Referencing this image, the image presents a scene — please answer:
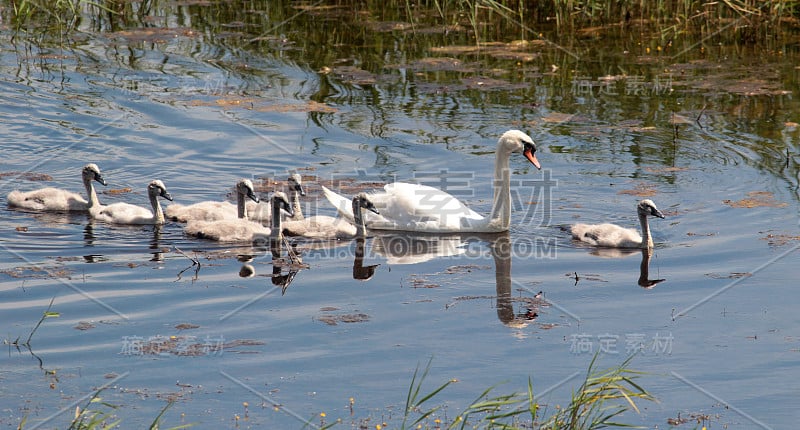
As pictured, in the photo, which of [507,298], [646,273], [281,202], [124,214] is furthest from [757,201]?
[124,214]

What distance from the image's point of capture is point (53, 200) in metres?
11.4

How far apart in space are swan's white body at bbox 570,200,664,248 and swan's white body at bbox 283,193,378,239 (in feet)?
7.05

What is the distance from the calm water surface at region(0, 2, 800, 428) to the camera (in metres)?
7.40

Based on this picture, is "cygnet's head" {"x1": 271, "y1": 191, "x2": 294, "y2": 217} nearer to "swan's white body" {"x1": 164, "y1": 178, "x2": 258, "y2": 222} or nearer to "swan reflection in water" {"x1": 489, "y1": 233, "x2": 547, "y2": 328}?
"swan's white body" {"x1": 164, "y1": 178, "x2": 258, "y2": 222}

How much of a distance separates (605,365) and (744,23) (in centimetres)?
1250

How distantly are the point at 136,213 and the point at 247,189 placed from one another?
1.11 m

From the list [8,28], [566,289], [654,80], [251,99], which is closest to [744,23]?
[654,80]

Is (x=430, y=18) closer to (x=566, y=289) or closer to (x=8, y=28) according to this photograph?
(x=8, y=28)

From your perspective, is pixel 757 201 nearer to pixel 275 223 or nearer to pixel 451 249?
pixel 451 249

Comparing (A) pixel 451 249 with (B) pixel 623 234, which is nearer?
(B) pixel 623 234

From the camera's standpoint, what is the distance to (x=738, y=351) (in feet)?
26.1

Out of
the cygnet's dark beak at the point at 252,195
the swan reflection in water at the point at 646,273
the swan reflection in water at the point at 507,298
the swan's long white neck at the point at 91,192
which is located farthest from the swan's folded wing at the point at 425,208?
the swan's long white neck at the point at 91,192

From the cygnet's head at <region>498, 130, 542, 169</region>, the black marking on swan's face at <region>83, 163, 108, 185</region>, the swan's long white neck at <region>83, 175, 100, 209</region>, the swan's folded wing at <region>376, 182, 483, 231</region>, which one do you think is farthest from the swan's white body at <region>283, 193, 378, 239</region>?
the black marking on swan's face at <region>83, 163, 108, 185</region>

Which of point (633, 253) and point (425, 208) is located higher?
point (425, 208)
